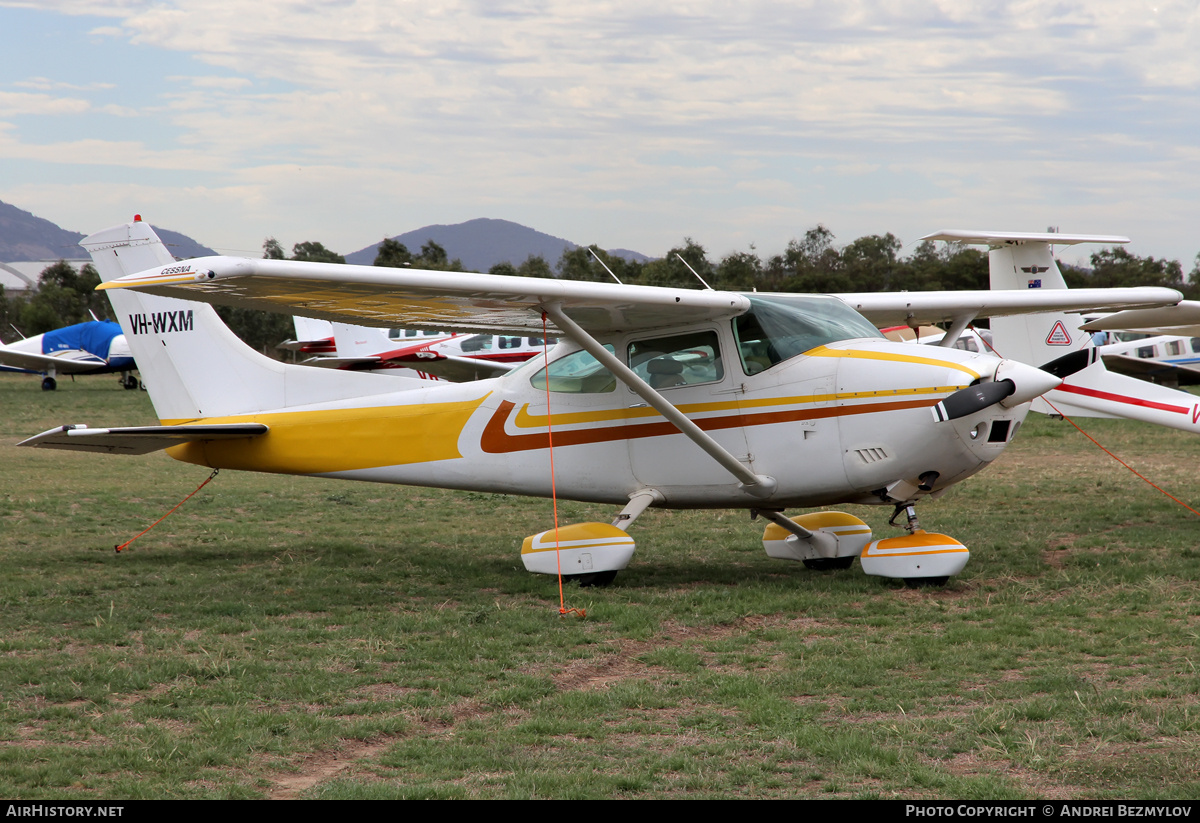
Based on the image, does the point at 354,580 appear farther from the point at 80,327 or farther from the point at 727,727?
the point at 80,327

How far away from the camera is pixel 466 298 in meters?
7.49

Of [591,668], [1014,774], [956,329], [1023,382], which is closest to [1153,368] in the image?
[956,329]

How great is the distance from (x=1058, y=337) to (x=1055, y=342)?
0.07 metres

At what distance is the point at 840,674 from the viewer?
5.69 m

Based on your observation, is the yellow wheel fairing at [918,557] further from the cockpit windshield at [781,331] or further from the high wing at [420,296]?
the high wing at [420,296]

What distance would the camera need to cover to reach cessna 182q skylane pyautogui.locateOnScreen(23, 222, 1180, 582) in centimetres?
752

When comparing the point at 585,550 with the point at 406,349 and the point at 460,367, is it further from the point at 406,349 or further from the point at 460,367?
the point at 406,349

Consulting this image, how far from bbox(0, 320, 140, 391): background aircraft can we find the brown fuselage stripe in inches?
1566

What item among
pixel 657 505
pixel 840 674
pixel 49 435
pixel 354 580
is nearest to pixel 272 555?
pixel 354 580

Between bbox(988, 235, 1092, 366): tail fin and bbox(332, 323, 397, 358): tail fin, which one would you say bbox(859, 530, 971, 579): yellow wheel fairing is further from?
bbox(332, 323, 397, 358): tail fin

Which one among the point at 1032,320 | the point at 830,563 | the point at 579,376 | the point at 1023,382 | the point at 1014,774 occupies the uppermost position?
the point at 1032,320

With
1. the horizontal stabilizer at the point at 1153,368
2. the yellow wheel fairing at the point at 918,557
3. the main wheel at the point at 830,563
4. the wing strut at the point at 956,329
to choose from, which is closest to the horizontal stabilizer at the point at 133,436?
the main wheel at the point at 830,563

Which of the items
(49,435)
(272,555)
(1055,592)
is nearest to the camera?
(1055,592)
